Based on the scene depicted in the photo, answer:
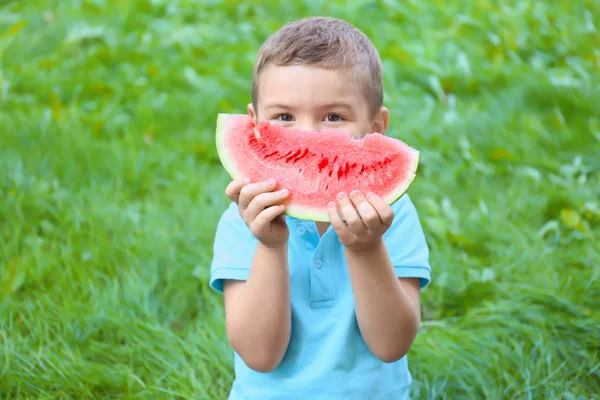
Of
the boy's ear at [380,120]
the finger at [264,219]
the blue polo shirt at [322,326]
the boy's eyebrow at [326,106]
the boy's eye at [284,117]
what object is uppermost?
the boy's eyebrow at [326,106]

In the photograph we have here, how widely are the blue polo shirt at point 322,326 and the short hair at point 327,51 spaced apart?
1.55 ft

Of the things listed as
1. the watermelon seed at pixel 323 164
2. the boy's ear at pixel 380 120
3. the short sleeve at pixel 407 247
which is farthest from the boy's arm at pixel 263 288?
the boy's ear at pixel 380 120

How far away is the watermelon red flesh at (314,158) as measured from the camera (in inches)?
78.4

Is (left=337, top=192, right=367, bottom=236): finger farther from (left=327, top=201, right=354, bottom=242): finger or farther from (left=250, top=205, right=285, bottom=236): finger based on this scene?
(left=250, top=205, right=285, bottom=236): finger

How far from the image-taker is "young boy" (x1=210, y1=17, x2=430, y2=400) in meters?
1.94

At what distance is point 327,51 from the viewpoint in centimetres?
207

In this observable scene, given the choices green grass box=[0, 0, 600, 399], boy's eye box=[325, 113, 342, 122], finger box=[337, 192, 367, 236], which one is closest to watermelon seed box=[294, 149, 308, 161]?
boy's eye box=[325, 113, 342, 122]

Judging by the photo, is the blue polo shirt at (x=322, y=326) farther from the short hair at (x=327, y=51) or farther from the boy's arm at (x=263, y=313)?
the short hair at (x=327, y=51)

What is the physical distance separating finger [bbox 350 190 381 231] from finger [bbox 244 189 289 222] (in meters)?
0.20

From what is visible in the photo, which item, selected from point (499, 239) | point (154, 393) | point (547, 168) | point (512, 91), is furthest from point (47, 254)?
point (512, 91)

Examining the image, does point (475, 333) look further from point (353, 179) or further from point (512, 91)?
point (512, 91)

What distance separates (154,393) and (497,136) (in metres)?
2.67

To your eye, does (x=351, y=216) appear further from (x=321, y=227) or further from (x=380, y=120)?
(x=380, y=120)

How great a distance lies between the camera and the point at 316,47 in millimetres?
2068
